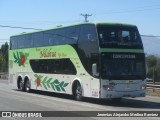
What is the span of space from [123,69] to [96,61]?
1.28 metres

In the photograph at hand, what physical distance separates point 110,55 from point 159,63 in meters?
68.8

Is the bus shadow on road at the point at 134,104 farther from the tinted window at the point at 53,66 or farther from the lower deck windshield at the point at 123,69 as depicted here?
the tinted window at the point at 53,66

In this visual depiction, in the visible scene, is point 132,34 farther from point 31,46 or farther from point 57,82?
point 31,46

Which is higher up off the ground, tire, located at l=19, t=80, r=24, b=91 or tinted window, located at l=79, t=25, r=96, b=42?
tinted window, located at l=79, t=25, r=96, b=42

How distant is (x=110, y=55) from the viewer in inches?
795

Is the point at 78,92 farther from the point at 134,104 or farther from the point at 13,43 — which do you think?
the point at 13,43

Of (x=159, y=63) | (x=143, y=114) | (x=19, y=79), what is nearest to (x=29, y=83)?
(x=19, y=79)

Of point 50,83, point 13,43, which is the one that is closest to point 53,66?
point 50,83

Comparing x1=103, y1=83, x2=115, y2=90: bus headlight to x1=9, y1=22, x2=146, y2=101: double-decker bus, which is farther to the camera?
x1=9, y1=22, x2=146, y2=101: double-decker bus

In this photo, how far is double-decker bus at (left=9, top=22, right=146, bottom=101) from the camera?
2006 cm

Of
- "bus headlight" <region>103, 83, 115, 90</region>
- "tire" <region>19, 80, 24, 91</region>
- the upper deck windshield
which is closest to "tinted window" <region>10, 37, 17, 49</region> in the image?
"tire" <region>19, 80, 24, 91</region>

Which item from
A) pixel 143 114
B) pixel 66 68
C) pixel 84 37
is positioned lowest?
pixel 143 114

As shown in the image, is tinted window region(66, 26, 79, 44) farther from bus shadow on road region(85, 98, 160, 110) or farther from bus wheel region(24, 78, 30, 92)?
bus wheel region(24, 78, 30, 92)

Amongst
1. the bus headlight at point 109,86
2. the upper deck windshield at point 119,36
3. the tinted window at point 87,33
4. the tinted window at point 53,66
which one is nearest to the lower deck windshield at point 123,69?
the bus headlight at point 109,86
